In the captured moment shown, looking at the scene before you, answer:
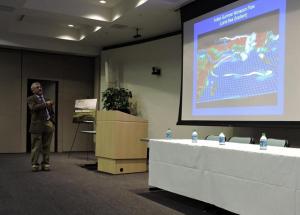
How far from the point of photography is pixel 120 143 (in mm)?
5570

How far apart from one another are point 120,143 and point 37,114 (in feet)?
4.71

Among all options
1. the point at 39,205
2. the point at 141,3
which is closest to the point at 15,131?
the point at 141,3

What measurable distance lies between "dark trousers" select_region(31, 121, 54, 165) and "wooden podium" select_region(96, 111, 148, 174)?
83 centimetres

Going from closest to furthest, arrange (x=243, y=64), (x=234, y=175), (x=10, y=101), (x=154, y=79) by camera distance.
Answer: (x=234, y=175)
(x=243, y=64)
(x=154, y=79)
(x=10, y=101)

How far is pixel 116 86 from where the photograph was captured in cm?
851

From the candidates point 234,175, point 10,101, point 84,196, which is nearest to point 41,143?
point 84,196

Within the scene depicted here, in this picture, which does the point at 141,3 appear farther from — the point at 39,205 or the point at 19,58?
the point at 19,58

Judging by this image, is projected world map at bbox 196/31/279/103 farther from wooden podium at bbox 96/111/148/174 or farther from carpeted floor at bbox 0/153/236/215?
carpeted floor at bbox 0/153/236/215

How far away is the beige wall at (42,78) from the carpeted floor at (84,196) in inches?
118

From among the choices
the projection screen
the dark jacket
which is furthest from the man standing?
the projection screen

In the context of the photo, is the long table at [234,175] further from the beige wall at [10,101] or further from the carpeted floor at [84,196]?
the beige wall at [10,101]

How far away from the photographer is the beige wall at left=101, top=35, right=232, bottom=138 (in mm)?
6850

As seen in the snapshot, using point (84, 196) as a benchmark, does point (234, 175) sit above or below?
above

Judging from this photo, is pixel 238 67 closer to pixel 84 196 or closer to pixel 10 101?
pixel 84 196
